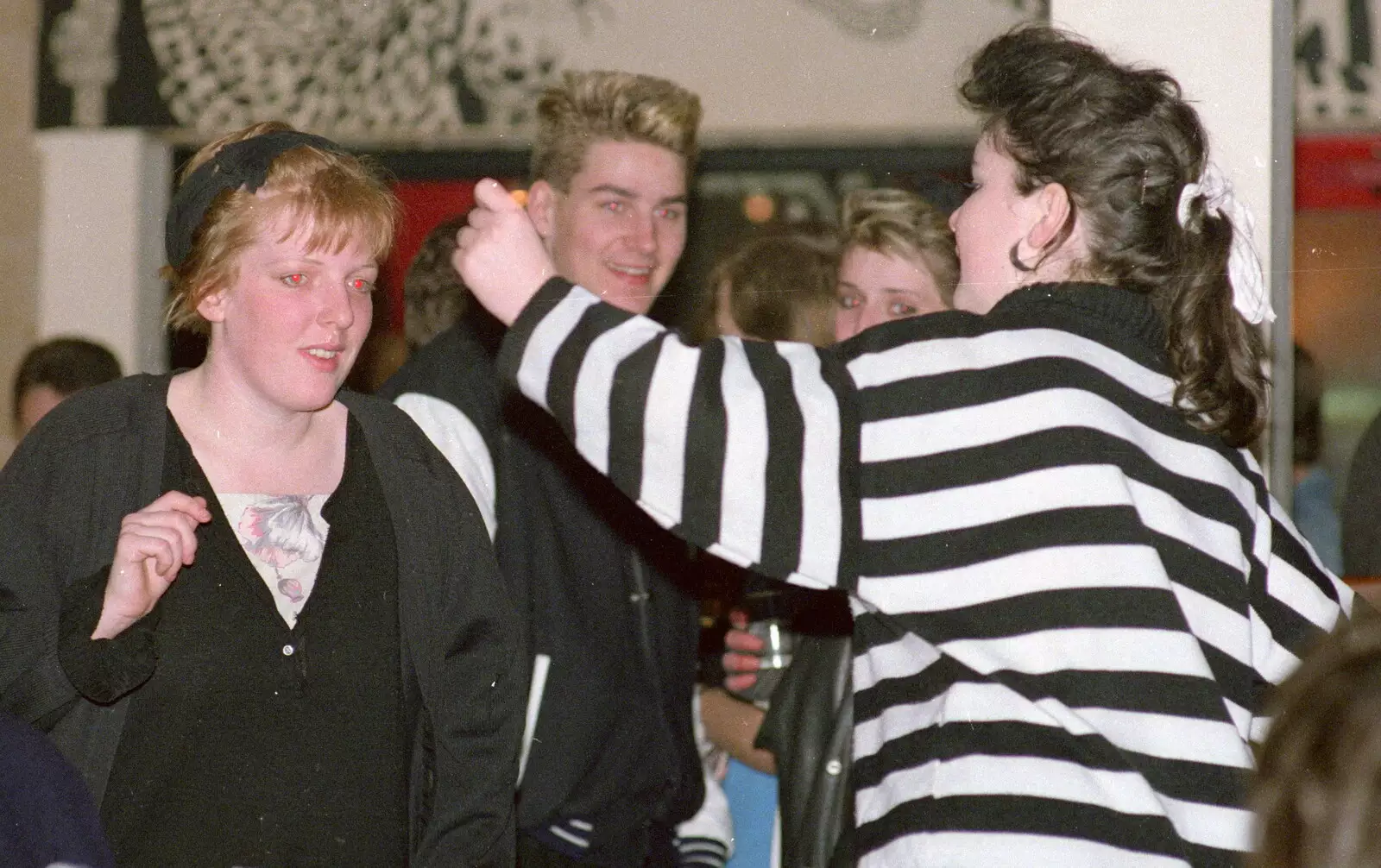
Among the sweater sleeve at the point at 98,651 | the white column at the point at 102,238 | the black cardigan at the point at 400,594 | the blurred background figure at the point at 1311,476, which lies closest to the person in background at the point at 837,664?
the black cardigan at the point at 400,594

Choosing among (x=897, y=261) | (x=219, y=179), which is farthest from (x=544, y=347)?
(x=897, y=261)

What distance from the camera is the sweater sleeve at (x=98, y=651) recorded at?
163 cm

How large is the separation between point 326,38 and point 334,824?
3627 millimetres

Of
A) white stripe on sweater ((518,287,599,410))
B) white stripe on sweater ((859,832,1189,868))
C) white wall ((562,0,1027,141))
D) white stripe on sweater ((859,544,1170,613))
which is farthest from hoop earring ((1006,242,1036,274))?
white wall ((562,0,1027,141))

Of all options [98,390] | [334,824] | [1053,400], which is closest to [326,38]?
[98,390]

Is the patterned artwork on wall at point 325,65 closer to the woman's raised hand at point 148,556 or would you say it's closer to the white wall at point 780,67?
the white wall at point 780,67

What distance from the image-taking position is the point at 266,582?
1.76m

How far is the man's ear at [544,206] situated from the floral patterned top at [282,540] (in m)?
1.06

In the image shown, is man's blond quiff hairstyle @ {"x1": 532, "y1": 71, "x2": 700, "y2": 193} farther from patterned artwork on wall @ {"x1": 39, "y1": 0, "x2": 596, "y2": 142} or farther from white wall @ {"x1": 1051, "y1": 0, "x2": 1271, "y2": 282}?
patterned artwork on wall @ {"x1": 39, "y1": 0, "x2": 596, "y2": 142}

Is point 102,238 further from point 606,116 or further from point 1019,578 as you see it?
point 1019,578

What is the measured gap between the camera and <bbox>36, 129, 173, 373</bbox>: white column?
4.82 m

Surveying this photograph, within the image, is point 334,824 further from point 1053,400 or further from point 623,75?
point 623,75

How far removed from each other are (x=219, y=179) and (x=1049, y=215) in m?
0.99

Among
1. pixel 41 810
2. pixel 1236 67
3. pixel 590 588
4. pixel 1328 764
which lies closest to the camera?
pixel 1328 764
